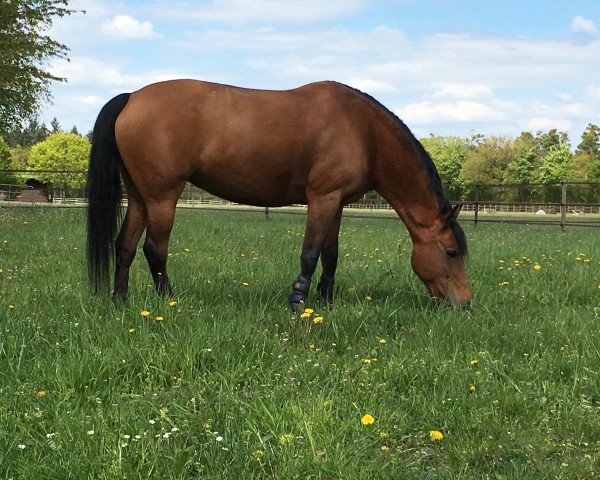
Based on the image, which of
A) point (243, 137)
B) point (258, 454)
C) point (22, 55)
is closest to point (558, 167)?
point (22, 55)

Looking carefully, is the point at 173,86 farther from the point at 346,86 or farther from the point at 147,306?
the point at 147,306

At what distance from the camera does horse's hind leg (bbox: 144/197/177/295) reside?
15.4ft

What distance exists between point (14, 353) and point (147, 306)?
102 cm

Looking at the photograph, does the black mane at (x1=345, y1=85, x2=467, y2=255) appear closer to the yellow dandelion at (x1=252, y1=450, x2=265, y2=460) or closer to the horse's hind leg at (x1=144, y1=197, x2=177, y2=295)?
the horse's hind leg at (x1=144, y1=197, x2=177, y2=295)

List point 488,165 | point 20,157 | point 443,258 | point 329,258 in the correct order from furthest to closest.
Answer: point 20,157, point 488,165, point 329,258, point 443,258

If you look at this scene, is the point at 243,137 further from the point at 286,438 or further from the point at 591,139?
the point at 591,139

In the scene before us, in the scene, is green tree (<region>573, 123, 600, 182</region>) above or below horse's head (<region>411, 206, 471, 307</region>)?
above

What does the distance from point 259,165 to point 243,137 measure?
0.27 m

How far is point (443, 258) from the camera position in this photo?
201 inches

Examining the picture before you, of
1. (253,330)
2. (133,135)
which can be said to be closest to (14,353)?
(253,330)

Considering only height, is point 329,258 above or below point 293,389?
above

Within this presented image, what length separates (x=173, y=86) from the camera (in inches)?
189

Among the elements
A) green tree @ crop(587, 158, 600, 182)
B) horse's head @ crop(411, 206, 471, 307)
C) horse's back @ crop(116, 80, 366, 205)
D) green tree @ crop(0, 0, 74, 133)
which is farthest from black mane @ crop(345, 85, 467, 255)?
green tree @ crop(587, 158, 600, 182)

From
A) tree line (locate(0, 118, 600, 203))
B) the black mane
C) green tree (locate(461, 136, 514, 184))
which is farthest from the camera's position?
green tree (locate(461, 136, 514, 184))
